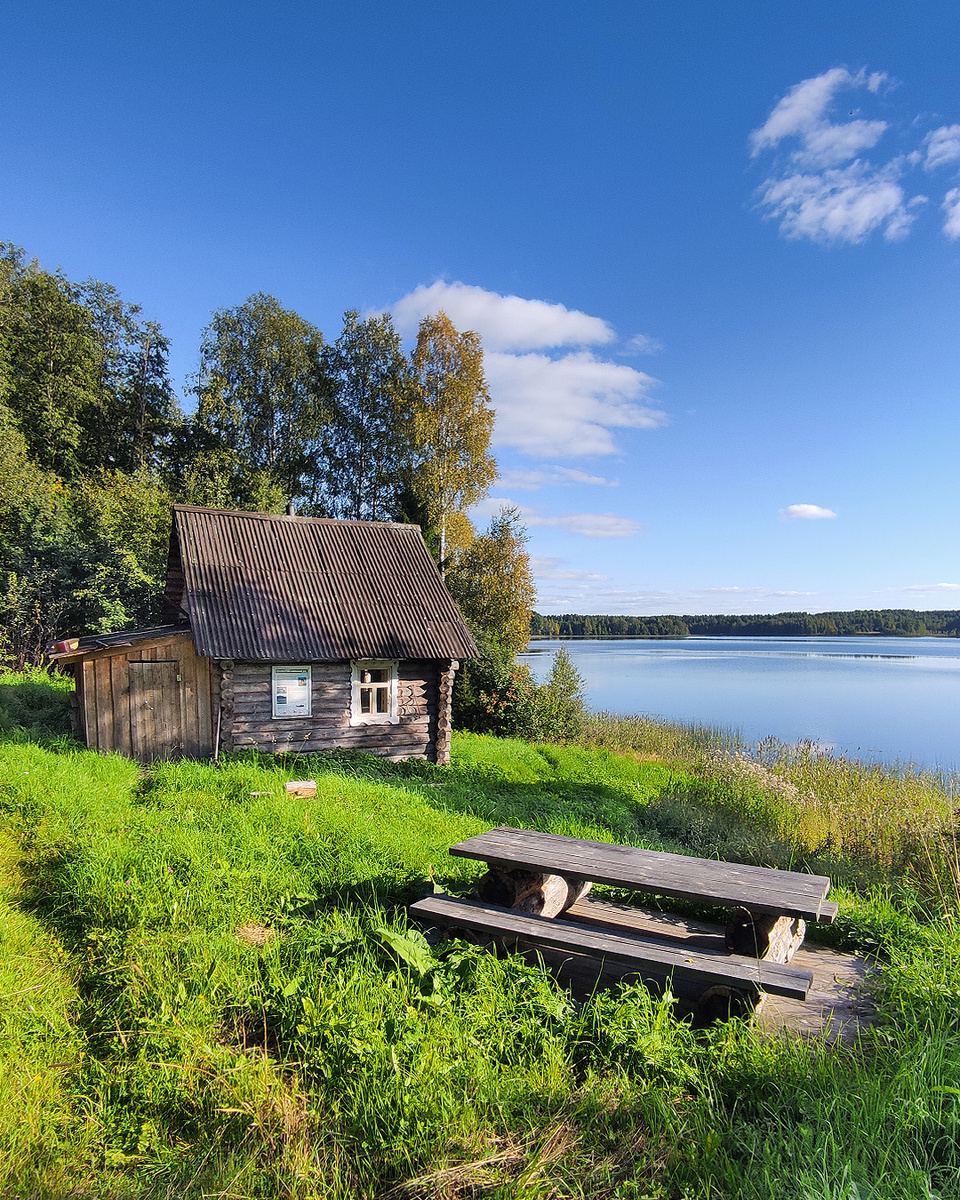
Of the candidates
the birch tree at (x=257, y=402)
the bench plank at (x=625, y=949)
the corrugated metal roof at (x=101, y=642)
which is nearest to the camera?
the bench plank at (x=625, y=949)

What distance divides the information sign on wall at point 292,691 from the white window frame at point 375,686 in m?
0.84

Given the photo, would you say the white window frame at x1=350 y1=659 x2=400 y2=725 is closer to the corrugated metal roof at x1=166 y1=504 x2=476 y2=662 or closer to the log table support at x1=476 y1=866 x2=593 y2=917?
the corrugated metal roof at x1=166 y1=504 x2=476 y2=662

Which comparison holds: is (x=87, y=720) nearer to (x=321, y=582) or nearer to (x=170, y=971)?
(x=321, y=582)

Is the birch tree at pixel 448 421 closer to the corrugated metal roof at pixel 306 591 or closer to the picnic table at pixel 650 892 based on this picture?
the corrugated metal roof at pixel 306 591

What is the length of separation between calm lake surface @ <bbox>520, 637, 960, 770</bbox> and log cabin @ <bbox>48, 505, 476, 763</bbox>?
1028 cm

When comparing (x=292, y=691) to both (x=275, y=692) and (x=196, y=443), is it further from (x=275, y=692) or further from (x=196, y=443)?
(x=196, y=443)

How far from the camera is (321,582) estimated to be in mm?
13148

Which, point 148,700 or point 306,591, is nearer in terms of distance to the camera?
point 148,700

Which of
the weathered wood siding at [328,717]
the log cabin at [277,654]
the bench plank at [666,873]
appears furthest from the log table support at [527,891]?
the weathered wood siding at [328,717]

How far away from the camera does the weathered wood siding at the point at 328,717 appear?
11359 mm

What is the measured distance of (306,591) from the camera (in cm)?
1279

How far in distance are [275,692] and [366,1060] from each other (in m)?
9.37

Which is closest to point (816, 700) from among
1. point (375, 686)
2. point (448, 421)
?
point (448, 421)

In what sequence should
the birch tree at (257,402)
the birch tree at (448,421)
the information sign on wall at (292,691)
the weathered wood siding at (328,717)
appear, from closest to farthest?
the weathered wood siding at (328,717) → the information sign on wall at (292,691) → the birch tree at (448,421) → the birch tree at (257,402)
